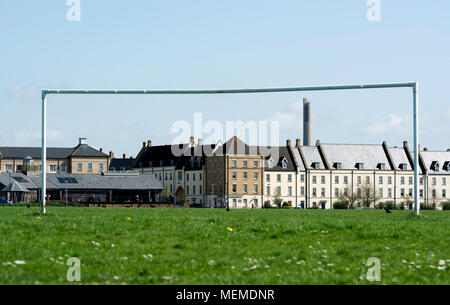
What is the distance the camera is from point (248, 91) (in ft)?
105

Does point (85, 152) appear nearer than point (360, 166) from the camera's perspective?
No

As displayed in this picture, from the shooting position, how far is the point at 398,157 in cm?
15688

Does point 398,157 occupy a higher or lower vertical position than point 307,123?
lower

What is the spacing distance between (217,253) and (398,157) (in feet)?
484

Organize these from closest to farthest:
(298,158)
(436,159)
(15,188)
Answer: (15,188)
(298,158)
(436,159)

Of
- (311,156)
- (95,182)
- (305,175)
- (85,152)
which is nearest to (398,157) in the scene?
(311,156)

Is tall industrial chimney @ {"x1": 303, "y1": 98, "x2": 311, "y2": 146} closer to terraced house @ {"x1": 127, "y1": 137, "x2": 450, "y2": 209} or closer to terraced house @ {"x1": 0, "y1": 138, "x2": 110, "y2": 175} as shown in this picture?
terraced house @ {"x1": 127, "y1": 137, "x2": 450, "y2": 209}

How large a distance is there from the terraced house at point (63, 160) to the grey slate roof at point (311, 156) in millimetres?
49101

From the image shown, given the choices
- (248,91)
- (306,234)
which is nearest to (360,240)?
(306,234)

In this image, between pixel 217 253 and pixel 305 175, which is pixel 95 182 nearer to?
pixel 305 175

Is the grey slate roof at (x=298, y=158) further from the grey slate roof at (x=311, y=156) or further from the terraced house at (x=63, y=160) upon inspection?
the terraced house at (x=63, y=160)
